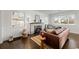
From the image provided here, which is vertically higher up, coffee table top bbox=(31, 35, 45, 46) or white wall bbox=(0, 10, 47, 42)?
white wall bbox=(0, 10, 47, 42)

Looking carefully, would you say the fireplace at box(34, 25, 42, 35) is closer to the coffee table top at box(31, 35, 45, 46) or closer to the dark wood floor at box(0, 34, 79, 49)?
the coffee table top at box(31, 35, 45, 46)

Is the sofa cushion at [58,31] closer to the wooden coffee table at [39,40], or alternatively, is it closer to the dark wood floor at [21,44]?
the wooden coffee table at [39,40]

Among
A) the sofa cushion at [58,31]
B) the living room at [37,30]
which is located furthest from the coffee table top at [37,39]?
the sofa cushion at [58,31]

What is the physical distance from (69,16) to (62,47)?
623mm

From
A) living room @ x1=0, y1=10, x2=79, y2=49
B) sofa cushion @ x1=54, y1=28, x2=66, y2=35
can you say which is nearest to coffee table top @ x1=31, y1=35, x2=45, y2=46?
living room @ x1=0, y1=10, x2=79, y2=49

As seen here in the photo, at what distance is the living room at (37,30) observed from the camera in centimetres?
Result: 204

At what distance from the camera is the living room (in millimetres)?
2045

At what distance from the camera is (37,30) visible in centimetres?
218

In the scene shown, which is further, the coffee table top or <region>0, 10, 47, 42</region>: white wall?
the coffee table top

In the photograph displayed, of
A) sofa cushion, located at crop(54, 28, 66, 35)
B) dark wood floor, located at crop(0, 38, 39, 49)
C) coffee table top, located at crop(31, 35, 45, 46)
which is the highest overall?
sofa cushion, located at crop(54, 28, 66, 35)

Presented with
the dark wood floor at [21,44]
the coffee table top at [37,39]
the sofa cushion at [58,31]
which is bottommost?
the dark wood floor at [21,44]

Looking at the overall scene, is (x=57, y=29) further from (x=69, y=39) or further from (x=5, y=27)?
(x=5, y=27)
